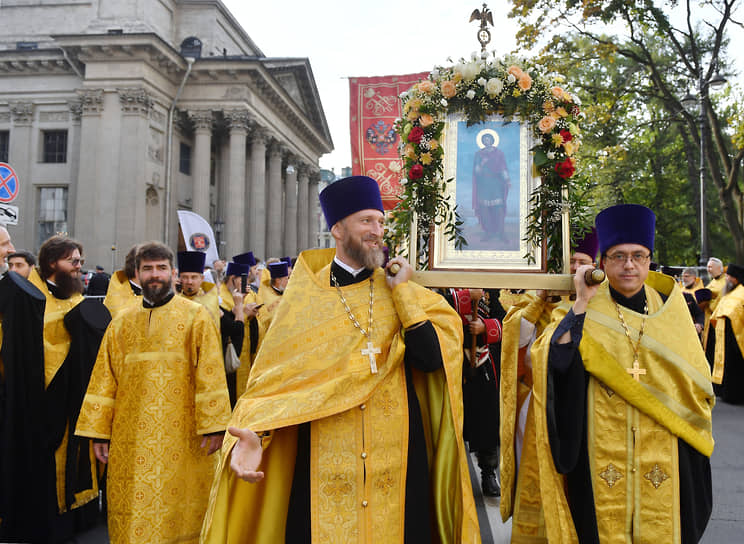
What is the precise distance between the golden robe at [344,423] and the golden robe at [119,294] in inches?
124

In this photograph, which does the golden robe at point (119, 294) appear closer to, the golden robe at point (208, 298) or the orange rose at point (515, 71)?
the golden robe at point (208, 298)

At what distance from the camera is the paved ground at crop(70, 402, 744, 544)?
455 centimetres

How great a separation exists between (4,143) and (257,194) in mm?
13197

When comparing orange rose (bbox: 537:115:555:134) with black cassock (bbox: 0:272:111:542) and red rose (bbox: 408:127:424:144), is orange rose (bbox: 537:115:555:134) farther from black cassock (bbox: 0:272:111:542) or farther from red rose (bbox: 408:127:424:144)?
black cassock (bbox: 0:272:111:542)

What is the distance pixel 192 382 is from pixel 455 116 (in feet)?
8.77

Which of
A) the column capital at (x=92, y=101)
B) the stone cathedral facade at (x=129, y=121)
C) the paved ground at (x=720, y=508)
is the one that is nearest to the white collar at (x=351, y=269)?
the paved ground at (x=720, y=508)

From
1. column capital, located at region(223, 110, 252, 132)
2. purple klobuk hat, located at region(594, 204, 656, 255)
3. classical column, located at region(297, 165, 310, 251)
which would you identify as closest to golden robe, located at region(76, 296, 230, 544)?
purple klobuk hat, located at region(594, 204, 656, 255)

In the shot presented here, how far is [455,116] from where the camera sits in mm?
3627

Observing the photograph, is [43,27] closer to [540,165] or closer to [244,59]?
[244,59]

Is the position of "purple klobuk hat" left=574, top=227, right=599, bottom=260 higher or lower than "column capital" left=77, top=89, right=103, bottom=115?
lower

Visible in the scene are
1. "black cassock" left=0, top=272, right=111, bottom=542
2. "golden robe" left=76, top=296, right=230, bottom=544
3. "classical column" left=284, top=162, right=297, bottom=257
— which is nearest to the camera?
"golden robe" left=76, top=296, right=230, bottom=544

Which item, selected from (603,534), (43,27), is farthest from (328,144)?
(603,534)

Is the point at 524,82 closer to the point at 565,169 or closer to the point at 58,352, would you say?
the point at 565,169

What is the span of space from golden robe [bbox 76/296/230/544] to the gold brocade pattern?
9.31 metres
